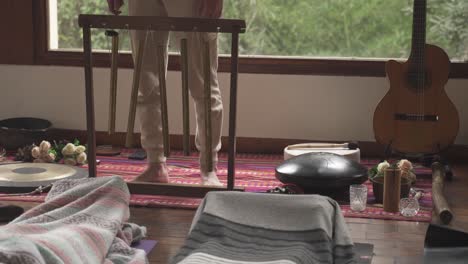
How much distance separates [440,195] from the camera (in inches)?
132

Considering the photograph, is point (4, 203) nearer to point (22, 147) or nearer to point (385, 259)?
point (22, 147)

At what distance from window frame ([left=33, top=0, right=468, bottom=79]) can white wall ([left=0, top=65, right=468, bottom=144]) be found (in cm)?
3

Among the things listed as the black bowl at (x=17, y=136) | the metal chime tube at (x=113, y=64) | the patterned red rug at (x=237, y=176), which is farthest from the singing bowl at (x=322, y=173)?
the black bowl at (x=17, y=136)

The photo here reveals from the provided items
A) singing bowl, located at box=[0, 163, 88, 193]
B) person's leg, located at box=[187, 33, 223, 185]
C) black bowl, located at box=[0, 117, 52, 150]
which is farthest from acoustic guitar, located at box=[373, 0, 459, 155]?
black bowl, located at box=[0, 117, 52, 150]

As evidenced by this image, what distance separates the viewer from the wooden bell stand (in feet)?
10.4

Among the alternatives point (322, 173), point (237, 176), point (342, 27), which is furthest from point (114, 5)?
point (342, 27)

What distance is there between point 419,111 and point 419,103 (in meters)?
0.04

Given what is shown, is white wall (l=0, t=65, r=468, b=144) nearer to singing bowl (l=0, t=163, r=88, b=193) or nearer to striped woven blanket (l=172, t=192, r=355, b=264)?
singing bowl (l=0, t=163, r=88, b=193)

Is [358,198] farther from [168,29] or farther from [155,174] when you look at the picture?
[168,29]

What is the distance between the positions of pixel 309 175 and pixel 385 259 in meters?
0.76

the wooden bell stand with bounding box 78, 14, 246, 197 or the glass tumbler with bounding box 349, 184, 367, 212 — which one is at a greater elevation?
the wooden bell stand with bounding box 78, 14, 246, 197

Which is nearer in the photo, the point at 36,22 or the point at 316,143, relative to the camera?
the point at 316,143

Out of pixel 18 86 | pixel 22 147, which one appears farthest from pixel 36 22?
pixel 22 147

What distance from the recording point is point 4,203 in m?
3.29
